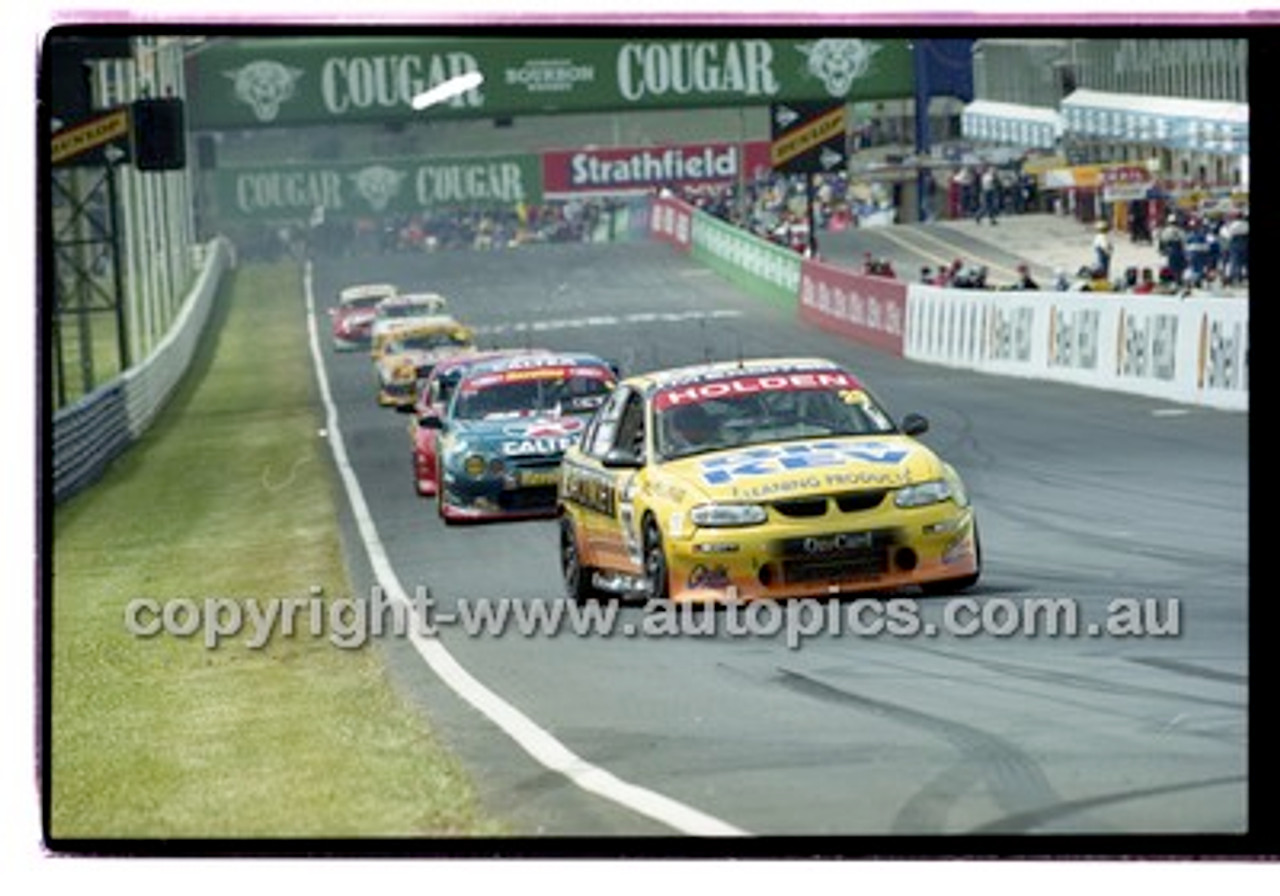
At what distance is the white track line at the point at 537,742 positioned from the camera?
8.88m

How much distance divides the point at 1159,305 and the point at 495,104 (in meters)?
9.22

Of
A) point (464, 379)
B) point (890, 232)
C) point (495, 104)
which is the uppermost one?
point (495, 104)

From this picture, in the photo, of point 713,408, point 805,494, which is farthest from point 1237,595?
point 713,408

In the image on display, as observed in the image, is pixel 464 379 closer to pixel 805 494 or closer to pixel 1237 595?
pixel 805 494

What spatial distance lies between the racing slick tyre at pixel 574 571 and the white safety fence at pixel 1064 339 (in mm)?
5330

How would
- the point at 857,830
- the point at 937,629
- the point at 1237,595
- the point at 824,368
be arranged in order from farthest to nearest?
the point at 824,368
the point at 937,629
the point at 1237,595
the point at 857,830

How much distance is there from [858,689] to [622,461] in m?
4.13

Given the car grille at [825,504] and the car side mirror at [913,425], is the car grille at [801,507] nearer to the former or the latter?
the car grille at [825,504]

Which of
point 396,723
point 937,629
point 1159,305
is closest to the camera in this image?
point 396,723

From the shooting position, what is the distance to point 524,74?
9.98 metres

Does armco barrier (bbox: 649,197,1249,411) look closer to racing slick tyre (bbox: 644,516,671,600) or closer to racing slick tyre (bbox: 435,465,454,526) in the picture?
racing slick tyre (bbox: 644,516,671,600)

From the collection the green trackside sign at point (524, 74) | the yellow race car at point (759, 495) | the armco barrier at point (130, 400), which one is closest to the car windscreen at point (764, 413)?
the yellow race car at point (759, 495)

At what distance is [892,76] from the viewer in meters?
10.4

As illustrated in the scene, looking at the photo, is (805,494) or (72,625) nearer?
(72,625)
